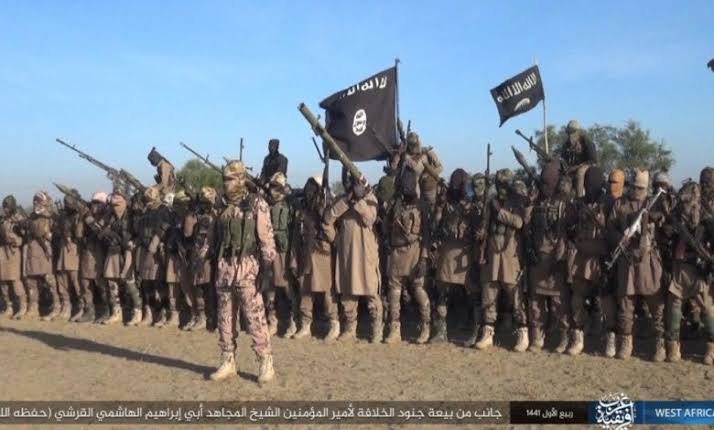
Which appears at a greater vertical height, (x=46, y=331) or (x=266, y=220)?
(x=266, y=220)

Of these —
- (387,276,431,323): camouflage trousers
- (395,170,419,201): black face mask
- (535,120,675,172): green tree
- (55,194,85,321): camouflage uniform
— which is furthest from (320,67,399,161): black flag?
(535,120,675,172): green tree

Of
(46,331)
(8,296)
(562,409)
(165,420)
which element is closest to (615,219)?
(562,409)

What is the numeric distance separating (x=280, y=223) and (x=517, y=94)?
474 centimetres

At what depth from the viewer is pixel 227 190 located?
6809mm

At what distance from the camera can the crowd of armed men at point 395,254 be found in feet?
23.2

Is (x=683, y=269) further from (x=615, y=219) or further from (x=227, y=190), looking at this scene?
(x=227, y=190)

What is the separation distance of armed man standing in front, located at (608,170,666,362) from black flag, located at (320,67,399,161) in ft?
10.3

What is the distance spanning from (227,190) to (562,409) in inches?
152

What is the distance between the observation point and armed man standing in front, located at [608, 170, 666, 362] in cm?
715

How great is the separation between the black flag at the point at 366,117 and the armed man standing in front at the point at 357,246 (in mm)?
439

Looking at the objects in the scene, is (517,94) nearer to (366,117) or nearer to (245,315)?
(366,117)

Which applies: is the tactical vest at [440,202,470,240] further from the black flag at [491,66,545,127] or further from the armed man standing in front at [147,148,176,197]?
the armed man standing in front at [147,148,176,197]

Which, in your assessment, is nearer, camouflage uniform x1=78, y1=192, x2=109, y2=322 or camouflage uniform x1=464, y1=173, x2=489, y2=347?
camouflage uniform x1=464, y1=173, x2=489, y2=347

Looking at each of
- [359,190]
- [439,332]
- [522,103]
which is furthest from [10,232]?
[522,103]
